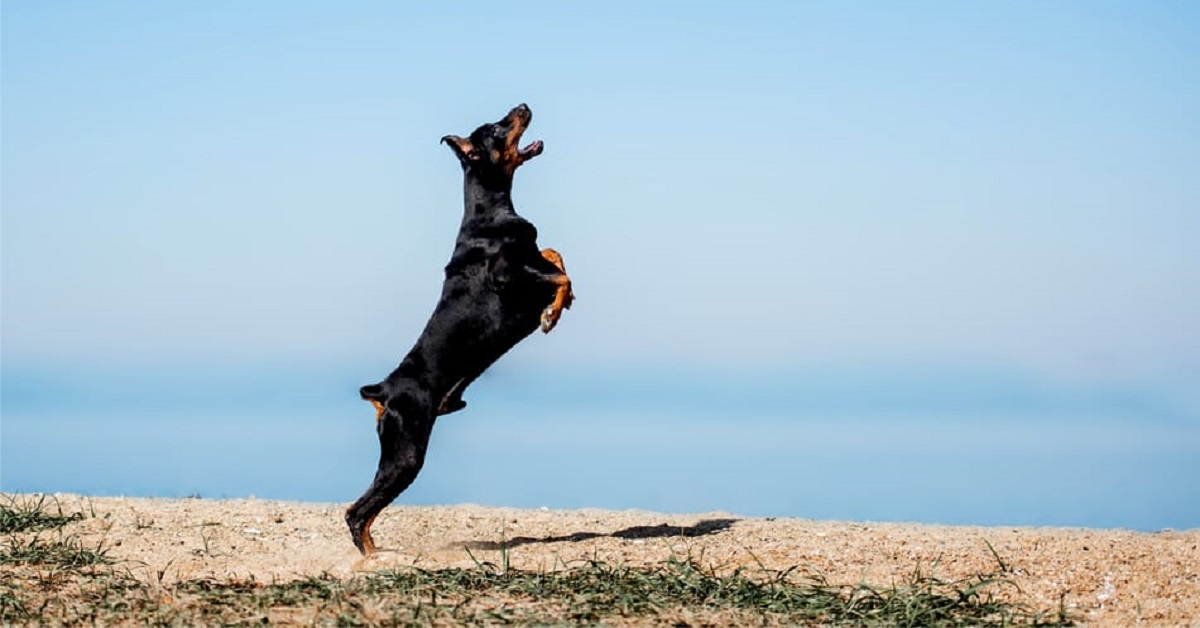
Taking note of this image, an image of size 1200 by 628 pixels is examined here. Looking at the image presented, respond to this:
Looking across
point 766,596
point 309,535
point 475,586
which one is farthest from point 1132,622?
point 309,535

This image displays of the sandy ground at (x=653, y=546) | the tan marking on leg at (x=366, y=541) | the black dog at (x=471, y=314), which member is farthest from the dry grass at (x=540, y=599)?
the black dog at (x=471, y=314)

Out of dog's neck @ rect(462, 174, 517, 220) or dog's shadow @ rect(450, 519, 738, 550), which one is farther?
dog's shadow @ rect(450, 519, 738, 550)

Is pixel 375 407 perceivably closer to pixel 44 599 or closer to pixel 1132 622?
pixel 44 599

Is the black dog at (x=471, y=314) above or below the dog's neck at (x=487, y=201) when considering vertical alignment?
below

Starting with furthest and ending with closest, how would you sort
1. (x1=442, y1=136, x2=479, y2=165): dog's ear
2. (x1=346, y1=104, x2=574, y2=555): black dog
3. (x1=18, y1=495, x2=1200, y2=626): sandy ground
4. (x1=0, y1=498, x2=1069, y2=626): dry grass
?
(x1=442, y1=136, x2=479, y2=165): dog's ear
(x1=346, y1=104, x2=574, y2=555): black dog
(x1=18, y1=495, x2=1200, y2=626): sandy ground
(x1=0, y1=498, x2=1069, y2=626): dry grass

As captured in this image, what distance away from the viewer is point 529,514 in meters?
10.2

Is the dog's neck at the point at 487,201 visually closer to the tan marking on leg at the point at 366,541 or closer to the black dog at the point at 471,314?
the black dog at the point at 471,314

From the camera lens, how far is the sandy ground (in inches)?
306

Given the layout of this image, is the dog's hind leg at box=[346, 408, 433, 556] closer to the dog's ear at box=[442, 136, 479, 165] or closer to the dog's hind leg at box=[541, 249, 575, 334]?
the dog's hind leg at box=[541, 249, 575, 334]

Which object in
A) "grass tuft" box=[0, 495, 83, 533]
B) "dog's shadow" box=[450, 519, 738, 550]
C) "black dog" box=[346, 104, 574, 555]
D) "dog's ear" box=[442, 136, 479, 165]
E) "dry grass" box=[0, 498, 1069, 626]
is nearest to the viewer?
"dry grass" box=[0, 498, 1069, 626]

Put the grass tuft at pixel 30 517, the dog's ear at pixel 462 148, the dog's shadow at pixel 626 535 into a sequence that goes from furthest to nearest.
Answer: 1. the grass tuft at pixel 30 517
2. the dog's shadow at pixel 626 535
3. the dog's ear at pixel 462 148

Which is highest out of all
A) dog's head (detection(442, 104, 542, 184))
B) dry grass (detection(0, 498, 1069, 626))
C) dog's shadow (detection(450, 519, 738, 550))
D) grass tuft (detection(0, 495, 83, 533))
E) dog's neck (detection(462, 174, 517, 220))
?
dog's head (detection(442, 104, 542, 184))

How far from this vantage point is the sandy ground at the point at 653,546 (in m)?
7.78

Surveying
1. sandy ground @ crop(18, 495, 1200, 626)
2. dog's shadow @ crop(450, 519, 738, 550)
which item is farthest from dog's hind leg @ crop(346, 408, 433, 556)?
dog's shadow @ crop(450, 519, 738, 550)
